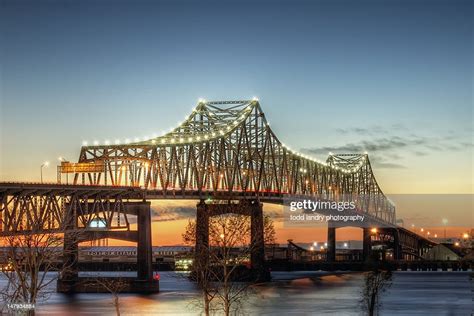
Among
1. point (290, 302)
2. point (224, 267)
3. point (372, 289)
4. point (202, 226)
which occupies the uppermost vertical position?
point (202, 226)

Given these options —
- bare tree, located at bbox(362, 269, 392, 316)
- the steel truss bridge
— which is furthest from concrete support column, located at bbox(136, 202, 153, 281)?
bare tree, located at bbox(362, 269, 392, 316)

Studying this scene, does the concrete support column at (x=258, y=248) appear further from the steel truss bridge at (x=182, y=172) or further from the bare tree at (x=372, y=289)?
the bare tree at (x=372, y=289)

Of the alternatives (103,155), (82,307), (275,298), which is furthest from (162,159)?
(82,307)

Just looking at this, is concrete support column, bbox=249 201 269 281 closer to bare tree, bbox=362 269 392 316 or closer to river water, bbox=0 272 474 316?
river water, bbox=0 272 474 316

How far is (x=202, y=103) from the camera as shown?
549 feet

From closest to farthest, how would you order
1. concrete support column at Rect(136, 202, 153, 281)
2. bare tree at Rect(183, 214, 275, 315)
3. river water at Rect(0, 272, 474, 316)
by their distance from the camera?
bare tree at Rect(183, 214, 275, 315), river water at Rect(0, 272, 474, 316), concrete support column at Rect(136, 202, 153, 281)

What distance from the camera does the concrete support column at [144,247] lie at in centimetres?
12062

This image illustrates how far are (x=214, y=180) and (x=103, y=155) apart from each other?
68.9 ft

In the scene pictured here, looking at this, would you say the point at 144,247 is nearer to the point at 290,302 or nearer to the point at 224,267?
the point at 290,302

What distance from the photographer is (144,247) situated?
12056 centimetres

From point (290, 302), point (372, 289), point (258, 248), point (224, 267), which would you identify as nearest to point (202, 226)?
point (258, 248)

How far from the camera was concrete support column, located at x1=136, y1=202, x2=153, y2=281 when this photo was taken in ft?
396

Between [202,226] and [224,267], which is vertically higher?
[202,226]

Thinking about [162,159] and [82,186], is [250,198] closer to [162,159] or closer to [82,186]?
[162,159]
